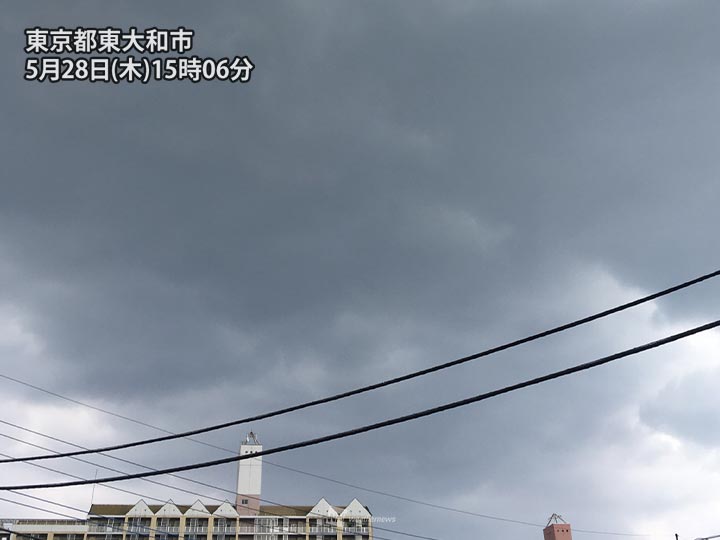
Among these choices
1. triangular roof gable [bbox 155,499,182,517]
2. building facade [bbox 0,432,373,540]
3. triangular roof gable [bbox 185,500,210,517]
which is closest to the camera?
building facade [bbox 0,432,373,540]

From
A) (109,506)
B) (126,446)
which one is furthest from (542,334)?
(109,506)

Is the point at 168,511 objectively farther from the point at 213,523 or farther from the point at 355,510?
the point at 355,510

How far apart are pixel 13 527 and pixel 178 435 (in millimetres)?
98119

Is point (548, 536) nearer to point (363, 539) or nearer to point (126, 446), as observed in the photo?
point (363, 539)

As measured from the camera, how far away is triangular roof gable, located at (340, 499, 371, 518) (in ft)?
316

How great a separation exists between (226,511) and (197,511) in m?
4.43

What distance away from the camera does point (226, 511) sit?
9525 cm

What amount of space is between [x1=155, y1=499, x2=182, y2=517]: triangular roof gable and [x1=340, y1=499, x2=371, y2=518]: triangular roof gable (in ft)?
77.8

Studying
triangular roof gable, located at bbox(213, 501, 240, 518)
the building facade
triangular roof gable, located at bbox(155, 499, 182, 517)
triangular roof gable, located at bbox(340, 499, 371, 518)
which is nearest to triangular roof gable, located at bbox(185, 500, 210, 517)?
the building facade

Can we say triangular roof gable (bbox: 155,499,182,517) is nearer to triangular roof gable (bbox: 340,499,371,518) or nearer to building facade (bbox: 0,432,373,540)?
building facade (bbox: 0,432,373,540)

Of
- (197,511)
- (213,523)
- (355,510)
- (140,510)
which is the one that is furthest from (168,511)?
(355,510)

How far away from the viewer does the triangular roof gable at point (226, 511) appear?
9475cm

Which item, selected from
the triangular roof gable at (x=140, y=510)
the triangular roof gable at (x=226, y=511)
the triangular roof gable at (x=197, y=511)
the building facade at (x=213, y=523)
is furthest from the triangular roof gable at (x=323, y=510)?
the triangular roof gable at (x=140, y=510)

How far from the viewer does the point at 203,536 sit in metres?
94.3
